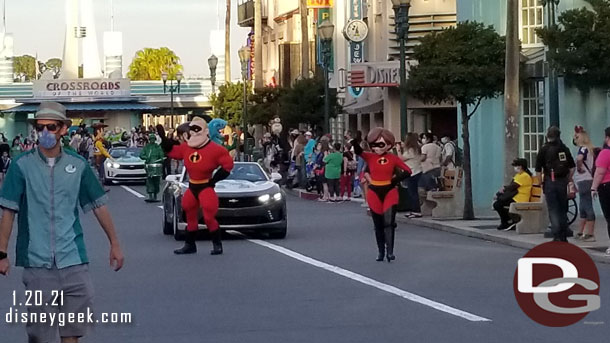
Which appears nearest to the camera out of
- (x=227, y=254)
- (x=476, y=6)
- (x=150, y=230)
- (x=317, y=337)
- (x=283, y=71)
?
(x=317, y=337)

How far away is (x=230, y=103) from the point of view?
75438mm

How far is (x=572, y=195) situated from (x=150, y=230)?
848 centimetres

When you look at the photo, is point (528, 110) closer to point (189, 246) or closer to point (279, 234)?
point (279, 234)

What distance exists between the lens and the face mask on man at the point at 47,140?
8516 millimetres

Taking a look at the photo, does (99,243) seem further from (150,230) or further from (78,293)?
(78,293)

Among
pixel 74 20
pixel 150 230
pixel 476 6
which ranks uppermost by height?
pixel 74 20

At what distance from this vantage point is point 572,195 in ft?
67.0

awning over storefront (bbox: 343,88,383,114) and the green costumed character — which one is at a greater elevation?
awning over storefront (bbox: 343,88,383,114)

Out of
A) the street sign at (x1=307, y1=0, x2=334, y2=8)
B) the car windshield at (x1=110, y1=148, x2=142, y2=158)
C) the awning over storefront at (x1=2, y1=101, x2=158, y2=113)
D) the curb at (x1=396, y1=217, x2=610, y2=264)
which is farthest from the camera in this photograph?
the awning over storefront at (x1=2, y1=101, x2=158, y2=113)

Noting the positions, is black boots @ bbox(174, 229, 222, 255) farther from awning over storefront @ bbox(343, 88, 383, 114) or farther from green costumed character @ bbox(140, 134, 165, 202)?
awning over storefront @ bbox(343, 88, 383, 114)

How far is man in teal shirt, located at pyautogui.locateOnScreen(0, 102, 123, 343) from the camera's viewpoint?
8477mm

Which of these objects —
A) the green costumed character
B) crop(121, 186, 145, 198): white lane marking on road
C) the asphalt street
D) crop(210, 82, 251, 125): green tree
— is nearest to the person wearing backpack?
the asphalt street

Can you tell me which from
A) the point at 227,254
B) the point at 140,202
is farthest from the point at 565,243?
the point at 140,202

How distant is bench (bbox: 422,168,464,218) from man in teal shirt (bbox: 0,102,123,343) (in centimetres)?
1806
